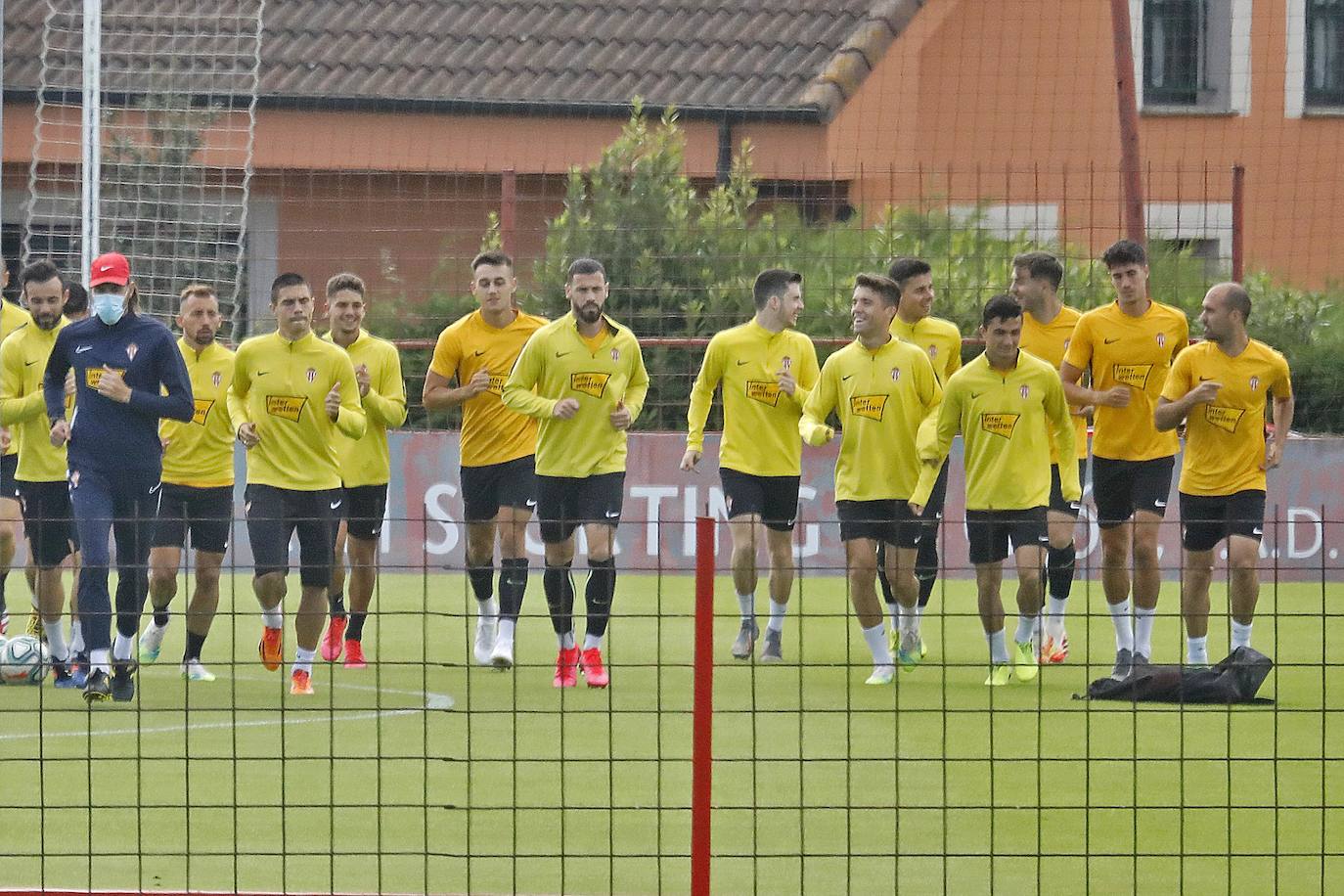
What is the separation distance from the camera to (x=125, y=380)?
415 inches

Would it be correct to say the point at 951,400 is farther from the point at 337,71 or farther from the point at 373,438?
the point at 337,71

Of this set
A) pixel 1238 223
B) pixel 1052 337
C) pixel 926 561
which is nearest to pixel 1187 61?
pixel 1238 223

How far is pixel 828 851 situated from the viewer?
730 centimetres

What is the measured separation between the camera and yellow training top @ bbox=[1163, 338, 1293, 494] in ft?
35.5

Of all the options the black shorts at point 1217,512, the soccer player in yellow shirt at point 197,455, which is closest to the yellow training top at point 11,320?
the soccer player in yellow shirt at point 197,455

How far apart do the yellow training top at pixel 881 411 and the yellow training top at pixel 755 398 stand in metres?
0.59

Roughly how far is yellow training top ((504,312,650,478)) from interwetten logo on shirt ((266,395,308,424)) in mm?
1014

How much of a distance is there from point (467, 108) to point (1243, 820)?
14.4 m

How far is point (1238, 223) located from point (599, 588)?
8023 mm

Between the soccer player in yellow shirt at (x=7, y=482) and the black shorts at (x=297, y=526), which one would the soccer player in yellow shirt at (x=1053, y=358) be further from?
the soccer player in yellow shirt at (x=7, y=482)

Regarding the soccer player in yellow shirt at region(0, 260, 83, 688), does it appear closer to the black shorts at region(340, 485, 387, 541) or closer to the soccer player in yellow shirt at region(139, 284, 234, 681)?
the soccer player in yellow shirt at region(139, 284, 234, 681)

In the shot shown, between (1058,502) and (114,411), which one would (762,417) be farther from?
(114,411)

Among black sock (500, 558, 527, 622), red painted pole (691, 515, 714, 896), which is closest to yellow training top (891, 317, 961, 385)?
black sock (500, 558, 527, 622)

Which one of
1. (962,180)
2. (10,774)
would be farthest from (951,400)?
(962,180)
